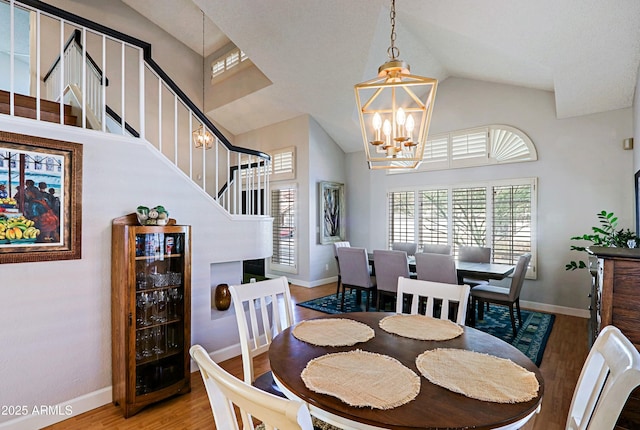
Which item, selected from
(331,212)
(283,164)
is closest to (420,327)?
(331,212)

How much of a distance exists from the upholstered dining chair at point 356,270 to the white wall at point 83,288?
2.27 metres

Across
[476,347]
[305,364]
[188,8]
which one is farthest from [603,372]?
[188,8]

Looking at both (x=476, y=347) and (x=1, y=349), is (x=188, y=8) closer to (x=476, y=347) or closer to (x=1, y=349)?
(x=1, y=349)

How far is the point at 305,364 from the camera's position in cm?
134

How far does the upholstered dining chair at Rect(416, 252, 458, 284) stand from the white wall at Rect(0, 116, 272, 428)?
2.60 metres

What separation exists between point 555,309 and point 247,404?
5390mm

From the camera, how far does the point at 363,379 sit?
1202 millimetres

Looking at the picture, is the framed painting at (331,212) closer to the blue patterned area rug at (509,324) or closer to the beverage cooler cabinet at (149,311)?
the blue patterned area rug at (509,324)

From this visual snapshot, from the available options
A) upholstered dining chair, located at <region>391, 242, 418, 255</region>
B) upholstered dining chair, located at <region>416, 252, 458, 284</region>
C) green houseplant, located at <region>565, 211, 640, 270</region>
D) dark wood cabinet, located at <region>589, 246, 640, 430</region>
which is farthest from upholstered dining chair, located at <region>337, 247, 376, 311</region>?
dark wood cabinet, located at <region>589, 246, 640, 430</region>

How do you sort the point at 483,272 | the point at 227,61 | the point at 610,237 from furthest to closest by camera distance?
the point at 227,61 < the point at 610,237 < the point at 483,272

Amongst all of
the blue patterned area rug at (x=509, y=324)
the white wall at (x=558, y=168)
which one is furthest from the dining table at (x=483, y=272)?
the white wall at (x=558, y=168)

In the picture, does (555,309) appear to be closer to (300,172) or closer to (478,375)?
(478,375)

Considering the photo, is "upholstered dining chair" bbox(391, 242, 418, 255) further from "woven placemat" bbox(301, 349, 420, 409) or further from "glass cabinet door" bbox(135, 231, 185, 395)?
"woven placemat" bbox(301, 349, 420, 409)

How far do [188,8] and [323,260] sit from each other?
5553 millimetres
